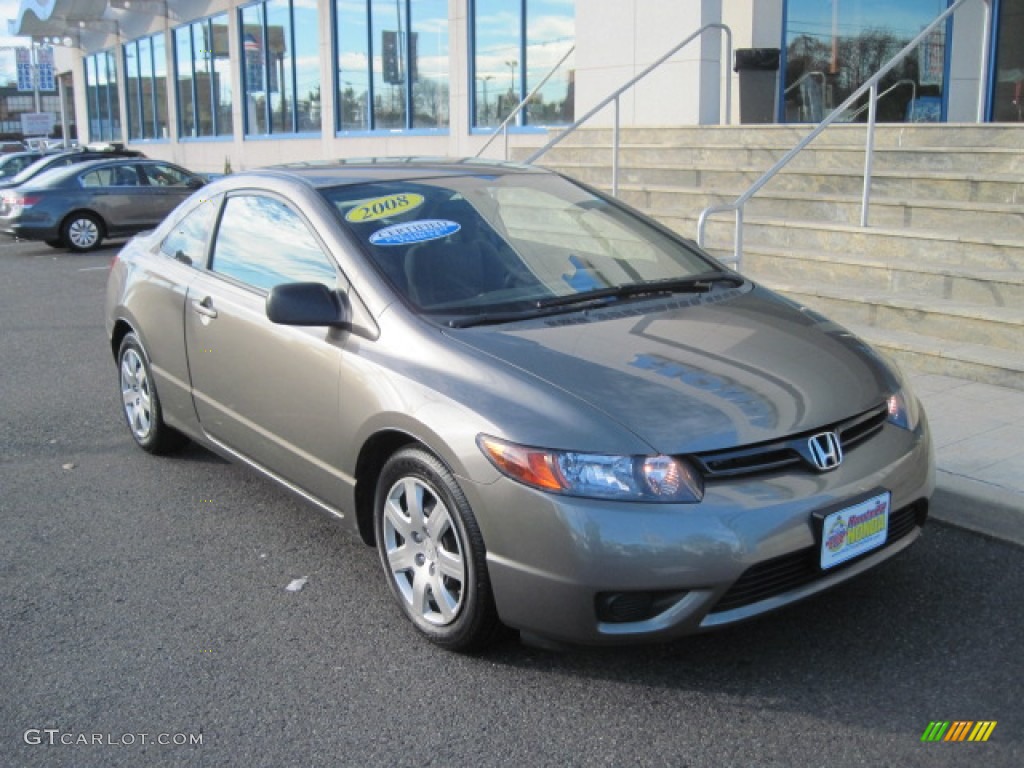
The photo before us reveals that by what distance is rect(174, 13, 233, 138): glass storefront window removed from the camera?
88.0ft

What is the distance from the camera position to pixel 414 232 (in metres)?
4.15

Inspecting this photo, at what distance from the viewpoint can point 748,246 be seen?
28.8 ft

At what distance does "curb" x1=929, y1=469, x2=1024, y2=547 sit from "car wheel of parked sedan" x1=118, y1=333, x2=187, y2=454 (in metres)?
3.83

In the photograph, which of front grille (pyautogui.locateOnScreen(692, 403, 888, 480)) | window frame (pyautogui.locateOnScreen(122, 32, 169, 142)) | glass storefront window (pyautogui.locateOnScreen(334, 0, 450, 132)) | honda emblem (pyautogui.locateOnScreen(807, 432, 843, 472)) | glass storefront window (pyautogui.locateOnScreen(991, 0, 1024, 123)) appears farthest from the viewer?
window frame (pyautogui.locateOnScreen(122, 32, 169, 142))

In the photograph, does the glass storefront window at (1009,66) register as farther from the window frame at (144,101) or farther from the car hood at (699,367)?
the window frame at (144,101)

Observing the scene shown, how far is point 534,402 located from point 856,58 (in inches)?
451

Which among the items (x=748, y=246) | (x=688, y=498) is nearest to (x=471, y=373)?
(x=688, y=498)

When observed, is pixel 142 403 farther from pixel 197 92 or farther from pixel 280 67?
pixel 197 92

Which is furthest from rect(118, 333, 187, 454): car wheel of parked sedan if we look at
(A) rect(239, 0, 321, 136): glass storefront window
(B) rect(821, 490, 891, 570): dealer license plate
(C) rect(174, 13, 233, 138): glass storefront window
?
(C) rect(174, 13, 233, 138): glass storefront window

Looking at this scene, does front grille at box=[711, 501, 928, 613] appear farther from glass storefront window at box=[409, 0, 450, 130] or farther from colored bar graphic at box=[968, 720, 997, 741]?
glass storefront window at box=[409, 0, 450, 130]

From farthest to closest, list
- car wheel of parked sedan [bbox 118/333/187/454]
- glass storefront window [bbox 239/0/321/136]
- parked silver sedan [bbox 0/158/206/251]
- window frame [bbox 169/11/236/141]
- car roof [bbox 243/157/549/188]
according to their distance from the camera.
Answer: window frame [bbox 169/11/236/141] < glass storefront window [bbox 239/0/321/136] < parked silver sedan [bbox 0/158/206/251] < car wheel of parked sedan [bbox 118/333/187/454] < car roof [bbox 243/157/549/188]

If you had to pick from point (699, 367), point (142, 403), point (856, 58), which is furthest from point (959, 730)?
point (856, 58)

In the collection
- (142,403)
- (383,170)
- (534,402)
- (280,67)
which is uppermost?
(280,67)

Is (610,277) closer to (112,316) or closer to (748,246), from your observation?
(112,316)
